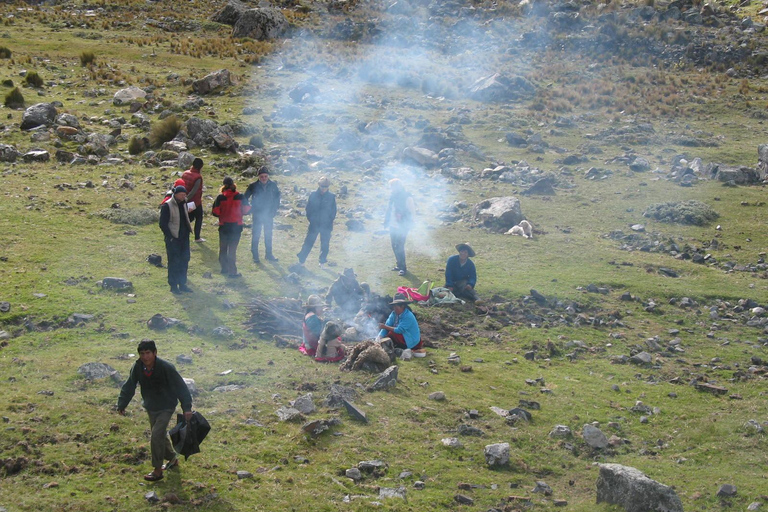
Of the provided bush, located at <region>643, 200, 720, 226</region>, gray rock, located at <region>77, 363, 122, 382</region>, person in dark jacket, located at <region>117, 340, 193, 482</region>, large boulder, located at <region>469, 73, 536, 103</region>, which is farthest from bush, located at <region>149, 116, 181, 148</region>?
person in dark jacket, located at <region>117, 340, 193, 482</region>

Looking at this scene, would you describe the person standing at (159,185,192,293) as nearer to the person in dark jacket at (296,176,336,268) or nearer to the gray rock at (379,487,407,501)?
the person in dark jacket at (296,176,336,268)

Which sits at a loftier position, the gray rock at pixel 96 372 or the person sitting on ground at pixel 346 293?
the gray rock at pixel 96 372

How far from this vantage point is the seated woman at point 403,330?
11.2 m

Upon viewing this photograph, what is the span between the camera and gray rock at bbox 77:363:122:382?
9.03 m

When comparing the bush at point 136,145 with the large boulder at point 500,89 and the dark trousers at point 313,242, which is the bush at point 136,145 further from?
the large boulder at point 500,89

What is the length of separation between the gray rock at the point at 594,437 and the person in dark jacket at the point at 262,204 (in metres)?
8.30

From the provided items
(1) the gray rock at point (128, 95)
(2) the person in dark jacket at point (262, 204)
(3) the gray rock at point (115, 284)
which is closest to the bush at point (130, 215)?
(2) the person in dark jacket at point (262, 204)

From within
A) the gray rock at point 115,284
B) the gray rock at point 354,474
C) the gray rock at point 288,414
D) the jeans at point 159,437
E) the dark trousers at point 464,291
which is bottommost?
the dark trousers at point 464,291

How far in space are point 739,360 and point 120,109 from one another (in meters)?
22.0

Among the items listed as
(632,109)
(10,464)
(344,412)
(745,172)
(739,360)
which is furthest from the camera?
(632,109)

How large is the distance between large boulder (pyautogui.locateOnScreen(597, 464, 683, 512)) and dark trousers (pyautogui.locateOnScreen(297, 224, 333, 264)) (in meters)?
8.83

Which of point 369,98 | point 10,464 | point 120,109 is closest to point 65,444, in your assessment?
point 10,464

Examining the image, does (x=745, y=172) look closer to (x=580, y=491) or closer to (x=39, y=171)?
(x=580, y=491)

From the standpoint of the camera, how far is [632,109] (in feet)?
99.1
